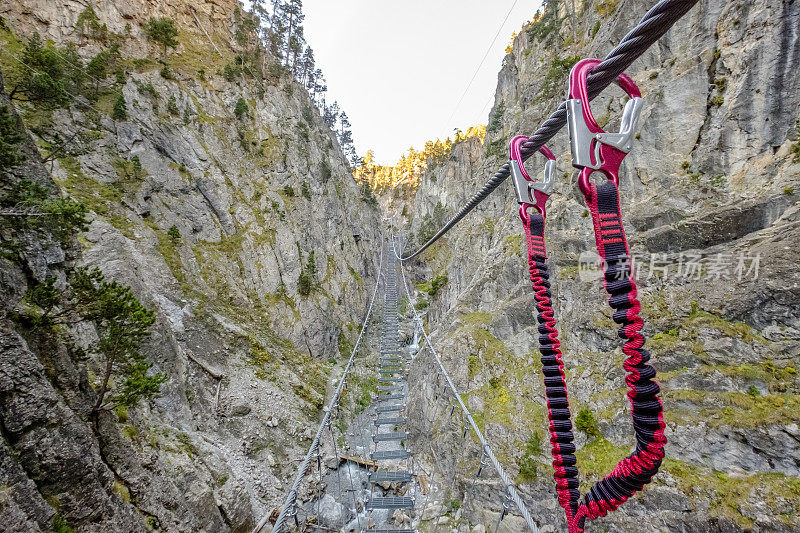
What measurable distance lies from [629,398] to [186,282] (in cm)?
1267

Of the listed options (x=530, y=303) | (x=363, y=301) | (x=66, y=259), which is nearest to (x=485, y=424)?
(x=530, y=303)

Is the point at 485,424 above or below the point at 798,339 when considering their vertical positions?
below

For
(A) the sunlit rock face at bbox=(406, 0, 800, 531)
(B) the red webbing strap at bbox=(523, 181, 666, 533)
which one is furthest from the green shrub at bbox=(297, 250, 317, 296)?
(B) the red webbing strap at bbox=(523, 181, 666, 533)

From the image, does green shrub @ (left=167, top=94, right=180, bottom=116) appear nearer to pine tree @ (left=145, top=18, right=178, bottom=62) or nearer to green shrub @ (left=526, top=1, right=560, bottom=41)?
pine tree @ (left=145, top=18, right=178, bottom=62)

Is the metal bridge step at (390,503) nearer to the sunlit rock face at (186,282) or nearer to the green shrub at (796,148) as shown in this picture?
the sunlit rock face at (186,282)

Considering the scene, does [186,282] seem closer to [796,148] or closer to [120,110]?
[120,110]

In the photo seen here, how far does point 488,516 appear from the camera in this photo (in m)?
5.23

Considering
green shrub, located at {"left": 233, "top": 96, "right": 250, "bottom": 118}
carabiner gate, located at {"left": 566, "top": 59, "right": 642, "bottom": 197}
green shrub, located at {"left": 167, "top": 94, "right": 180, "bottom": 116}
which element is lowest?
carabiner gate, located at {"left": 566, "top": 59, "right": 642, "bottom": 197}

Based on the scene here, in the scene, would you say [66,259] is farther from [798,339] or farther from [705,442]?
[798,339]

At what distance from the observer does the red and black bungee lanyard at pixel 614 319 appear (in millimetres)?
1076

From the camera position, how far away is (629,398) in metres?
0.88

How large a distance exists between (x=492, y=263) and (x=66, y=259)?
9.73 metres

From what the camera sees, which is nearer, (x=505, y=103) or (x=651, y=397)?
(x=651, y=397)

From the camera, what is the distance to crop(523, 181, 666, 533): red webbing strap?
106cm
